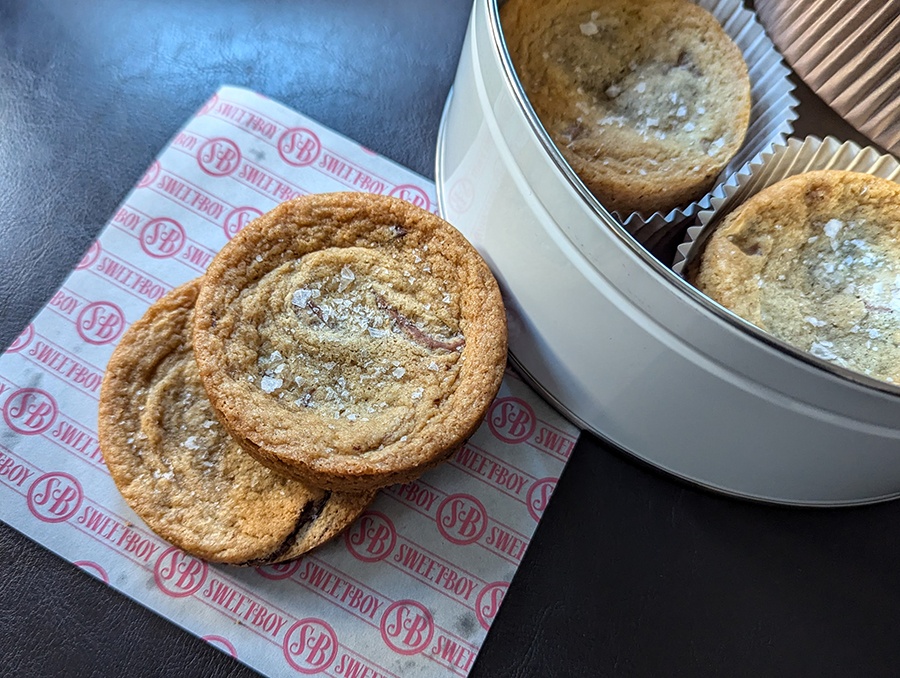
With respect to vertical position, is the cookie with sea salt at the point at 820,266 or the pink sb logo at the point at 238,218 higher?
the cookie with sea salt at the point at 820,266

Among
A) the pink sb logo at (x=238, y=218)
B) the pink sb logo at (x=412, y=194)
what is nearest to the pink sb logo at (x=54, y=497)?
the pink sb logo at (x=238, y=218)

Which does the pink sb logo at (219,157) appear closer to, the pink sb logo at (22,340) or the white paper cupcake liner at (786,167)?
the pink sb logo at (22,340)

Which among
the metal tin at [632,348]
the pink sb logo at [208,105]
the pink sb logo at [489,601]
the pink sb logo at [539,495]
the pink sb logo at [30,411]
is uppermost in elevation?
the pink sb logo at [208,105]

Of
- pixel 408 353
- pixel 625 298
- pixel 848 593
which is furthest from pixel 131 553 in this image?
pixel 848 593

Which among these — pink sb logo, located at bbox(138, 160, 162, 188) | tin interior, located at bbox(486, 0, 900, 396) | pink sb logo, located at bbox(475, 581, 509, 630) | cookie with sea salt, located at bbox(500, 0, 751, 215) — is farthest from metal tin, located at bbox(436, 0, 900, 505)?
pink sb logo, located at bbox(138, 160, 162, 188)

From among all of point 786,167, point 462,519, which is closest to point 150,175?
point 462,519

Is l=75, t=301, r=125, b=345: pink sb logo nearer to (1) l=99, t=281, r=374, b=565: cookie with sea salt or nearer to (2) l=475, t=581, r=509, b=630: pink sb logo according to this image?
(1) l=99, t=281, r=374, b=565: cookie with sea salt

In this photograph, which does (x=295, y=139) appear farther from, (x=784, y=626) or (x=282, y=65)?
(x=784, y=626)
